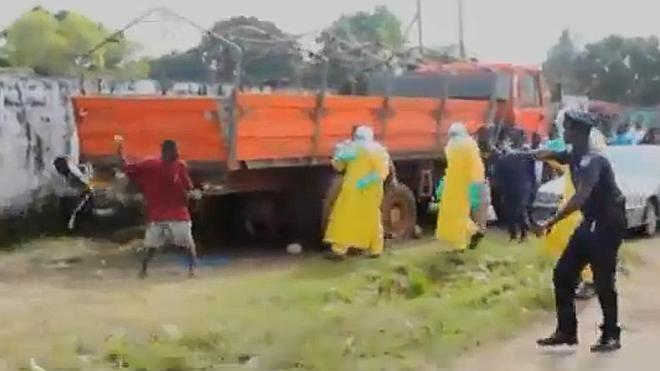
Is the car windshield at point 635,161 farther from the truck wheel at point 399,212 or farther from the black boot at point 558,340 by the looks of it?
the black boot at point 558,340

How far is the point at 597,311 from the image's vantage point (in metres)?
9.62

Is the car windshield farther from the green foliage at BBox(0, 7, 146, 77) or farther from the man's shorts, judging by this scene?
the green foliage at BBox(0, 7, 146, 77)

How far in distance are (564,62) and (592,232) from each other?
50177mm

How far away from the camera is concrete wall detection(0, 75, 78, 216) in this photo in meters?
13.5

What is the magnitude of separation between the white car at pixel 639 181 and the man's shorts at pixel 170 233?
17.5ft

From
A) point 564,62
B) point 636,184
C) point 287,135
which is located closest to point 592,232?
point 287,135

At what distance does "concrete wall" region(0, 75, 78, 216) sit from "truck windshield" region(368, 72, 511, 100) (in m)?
4.27

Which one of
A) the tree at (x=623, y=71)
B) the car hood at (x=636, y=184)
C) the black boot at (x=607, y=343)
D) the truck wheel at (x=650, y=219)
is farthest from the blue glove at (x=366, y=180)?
the tree at (x=623, y=71)

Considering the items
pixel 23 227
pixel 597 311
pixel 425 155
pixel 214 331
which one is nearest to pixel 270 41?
pixel 425 155

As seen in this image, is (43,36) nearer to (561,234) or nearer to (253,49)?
(253,49)

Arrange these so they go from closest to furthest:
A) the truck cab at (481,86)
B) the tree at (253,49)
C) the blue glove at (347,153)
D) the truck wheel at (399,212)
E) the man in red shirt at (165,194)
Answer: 1. the man in red shirt at (165,194)
2. the blue glove at (347,153)
3. the tree at (253,49)
4. the truck wheel at (399,212)
5. the truck cab at (481,86)

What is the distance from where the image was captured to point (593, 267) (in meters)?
7.82

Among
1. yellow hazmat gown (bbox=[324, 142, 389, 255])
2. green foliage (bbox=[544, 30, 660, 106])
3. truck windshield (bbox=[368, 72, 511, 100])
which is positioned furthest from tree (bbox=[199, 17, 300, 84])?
green foliage (bbox=[544, 30, 660, 106])

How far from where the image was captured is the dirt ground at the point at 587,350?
7.58 metres
